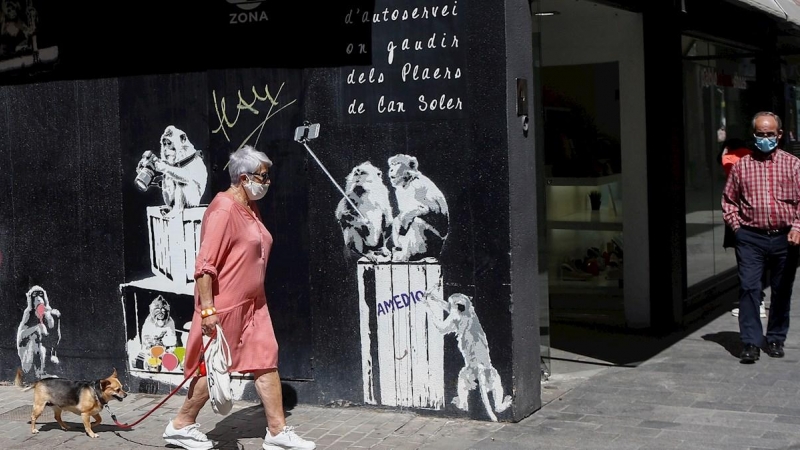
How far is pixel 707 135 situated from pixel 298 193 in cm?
589

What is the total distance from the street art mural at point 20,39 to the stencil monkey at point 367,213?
8.65ft

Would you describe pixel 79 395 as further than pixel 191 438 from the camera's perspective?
Yes

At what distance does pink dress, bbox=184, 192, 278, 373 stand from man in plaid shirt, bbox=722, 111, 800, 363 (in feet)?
12.8

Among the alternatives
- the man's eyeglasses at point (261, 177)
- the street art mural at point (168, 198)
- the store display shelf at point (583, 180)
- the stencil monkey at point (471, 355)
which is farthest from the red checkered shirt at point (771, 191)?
the man's eyeglasses at point (261, 177)

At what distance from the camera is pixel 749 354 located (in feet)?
28.3

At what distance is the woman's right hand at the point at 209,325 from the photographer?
20.9ft

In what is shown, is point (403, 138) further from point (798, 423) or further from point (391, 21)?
point (798, 423)

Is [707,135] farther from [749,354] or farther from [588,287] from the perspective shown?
[749,354]

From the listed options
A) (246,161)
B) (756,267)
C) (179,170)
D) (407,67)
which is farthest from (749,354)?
(179,170)

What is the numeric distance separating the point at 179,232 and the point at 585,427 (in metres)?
3.14

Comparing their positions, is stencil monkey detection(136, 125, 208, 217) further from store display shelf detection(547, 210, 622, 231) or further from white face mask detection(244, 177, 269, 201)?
store display shelf detection(547, 210, 622, 231)

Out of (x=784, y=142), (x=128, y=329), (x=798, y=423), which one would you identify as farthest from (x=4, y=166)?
(x=784, y=142)

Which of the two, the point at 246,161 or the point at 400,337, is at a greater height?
the point at 246,161

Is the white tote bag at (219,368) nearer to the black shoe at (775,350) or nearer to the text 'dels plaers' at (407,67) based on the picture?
the text 'dels plaers' at (407,67)
